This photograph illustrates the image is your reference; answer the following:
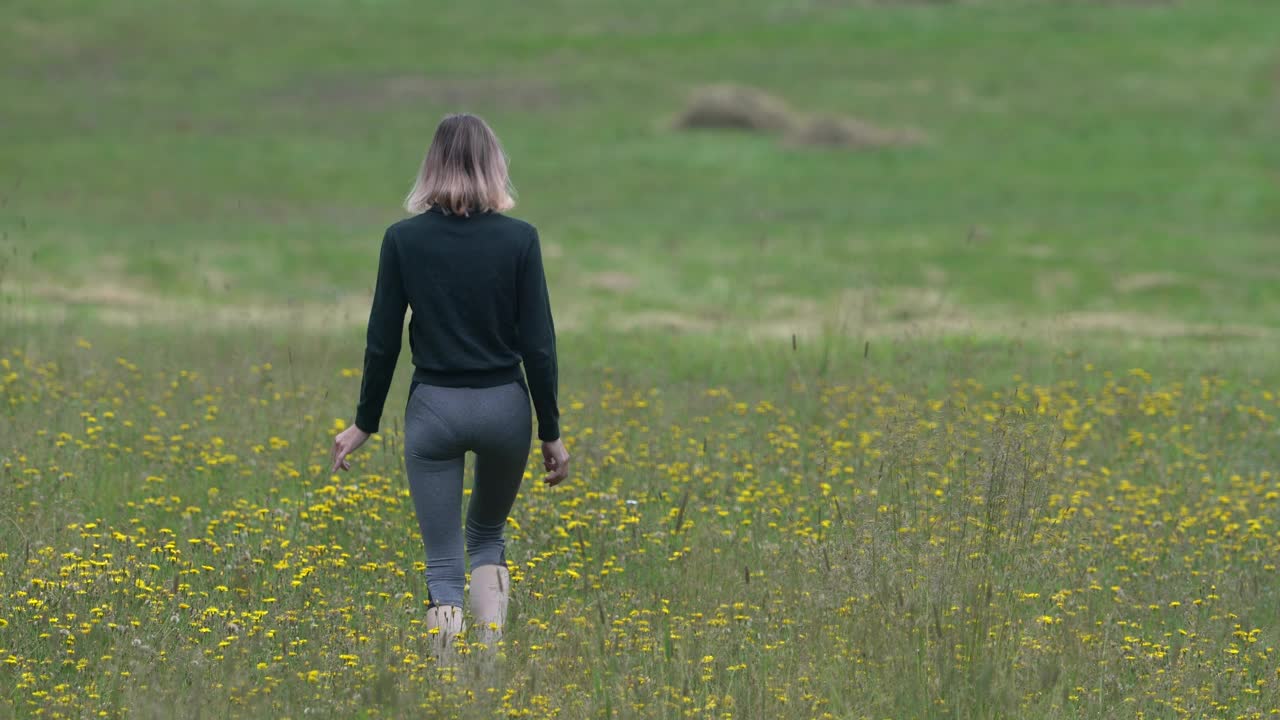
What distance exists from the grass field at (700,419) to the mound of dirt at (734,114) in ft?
3.29

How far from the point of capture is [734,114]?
35031mm

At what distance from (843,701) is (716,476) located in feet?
11.1

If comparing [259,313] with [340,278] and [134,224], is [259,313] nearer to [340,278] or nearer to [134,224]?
[340,278]

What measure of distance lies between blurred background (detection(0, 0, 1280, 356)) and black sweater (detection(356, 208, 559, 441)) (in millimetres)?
5005

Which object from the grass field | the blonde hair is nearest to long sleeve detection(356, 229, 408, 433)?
the blonde hair

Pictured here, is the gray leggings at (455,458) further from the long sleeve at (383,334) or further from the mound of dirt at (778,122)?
the mound of dirt at (778,122)

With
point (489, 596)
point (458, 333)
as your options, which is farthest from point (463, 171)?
point (489, 596)

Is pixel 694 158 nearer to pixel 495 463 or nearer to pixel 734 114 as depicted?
pixel 734 114

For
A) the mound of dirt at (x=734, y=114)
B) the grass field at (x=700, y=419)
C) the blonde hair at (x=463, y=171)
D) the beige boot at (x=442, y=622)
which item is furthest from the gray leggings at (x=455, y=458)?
the mound of dirt at (x=734, y=114)

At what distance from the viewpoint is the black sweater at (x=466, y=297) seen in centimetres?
584

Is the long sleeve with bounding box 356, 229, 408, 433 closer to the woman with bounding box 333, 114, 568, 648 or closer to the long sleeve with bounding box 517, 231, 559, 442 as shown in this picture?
the woman with bounding box 333, 114, 568, 648

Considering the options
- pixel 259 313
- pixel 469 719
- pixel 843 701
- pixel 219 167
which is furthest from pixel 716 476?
pixel 219 167

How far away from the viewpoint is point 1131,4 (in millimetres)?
52250

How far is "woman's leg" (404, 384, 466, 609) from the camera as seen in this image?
230 inches
